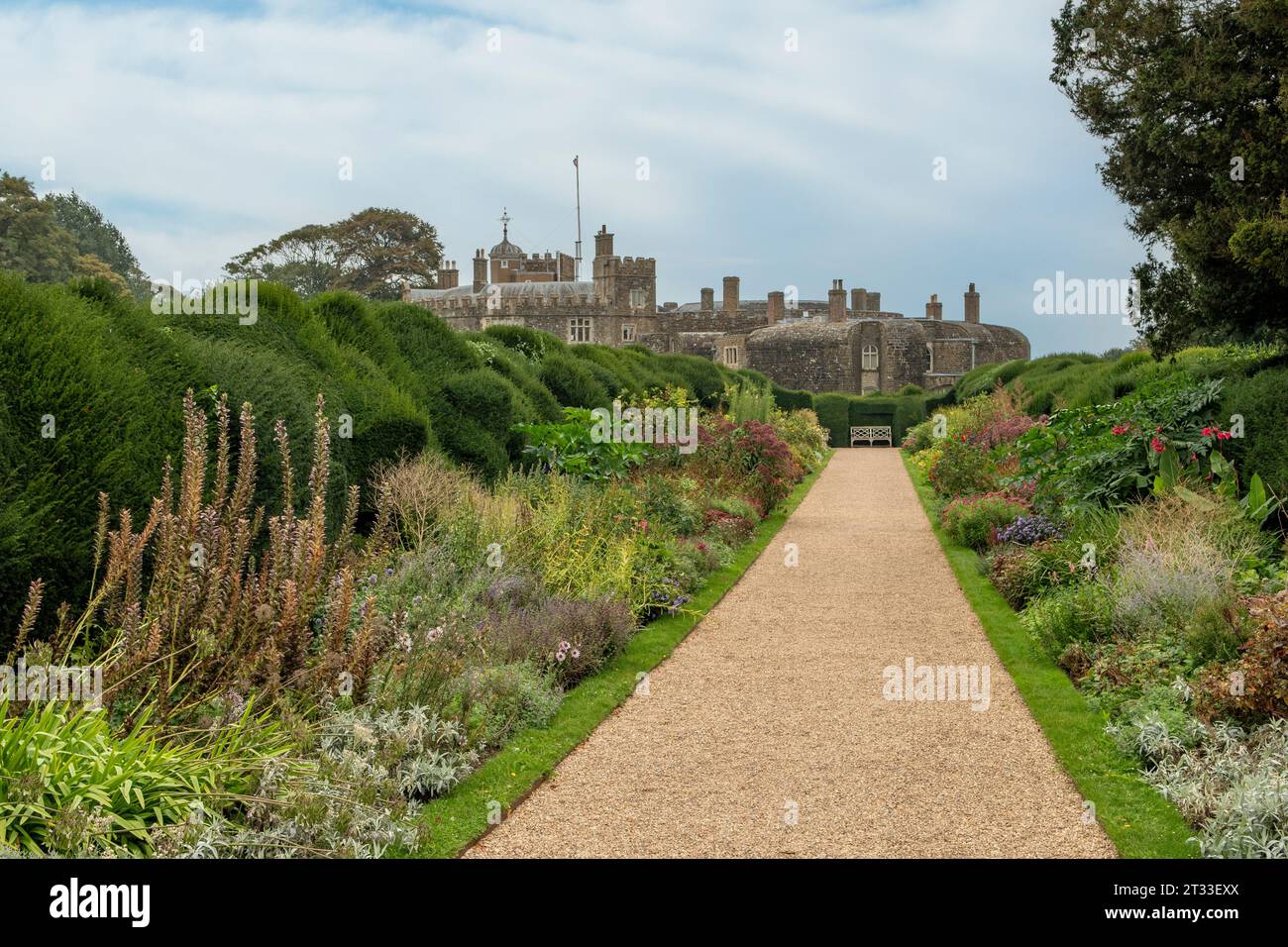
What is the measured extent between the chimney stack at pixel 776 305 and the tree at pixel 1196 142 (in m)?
47.3

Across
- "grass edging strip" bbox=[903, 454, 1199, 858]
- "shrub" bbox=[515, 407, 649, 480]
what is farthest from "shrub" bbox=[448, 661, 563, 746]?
"shrub" bbox=[515, 407, 649, 480]

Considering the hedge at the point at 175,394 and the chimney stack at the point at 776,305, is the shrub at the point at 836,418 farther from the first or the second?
the hedge at the point at 175,394

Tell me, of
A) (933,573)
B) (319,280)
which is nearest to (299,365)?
(933,573)

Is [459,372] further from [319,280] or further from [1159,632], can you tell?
[319,280]

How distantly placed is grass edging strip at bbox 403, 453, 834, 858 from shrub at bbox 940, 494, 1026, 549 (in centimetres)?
392

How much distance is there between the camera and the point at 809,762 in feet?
18.5

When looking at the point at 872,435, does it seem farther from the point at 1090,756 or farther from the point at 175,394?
the point at 1090,756

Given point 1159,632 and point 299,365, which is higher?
point 299,365

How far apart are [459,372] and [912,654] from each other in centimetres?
686

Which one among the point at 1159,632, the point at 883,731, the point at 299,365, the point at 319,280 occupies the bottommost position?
the point at 883,731

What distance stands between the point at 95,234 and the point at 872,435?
1495 inches

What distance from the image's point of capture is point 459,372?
42.8ft

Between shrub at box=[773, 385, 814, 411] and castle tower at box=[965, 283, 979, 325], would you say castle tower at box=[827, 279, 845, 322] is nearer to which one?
castle tower at box=[965, 283, 979, 325]

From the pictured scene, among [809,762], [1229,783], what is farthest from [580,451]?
[1229,783]
